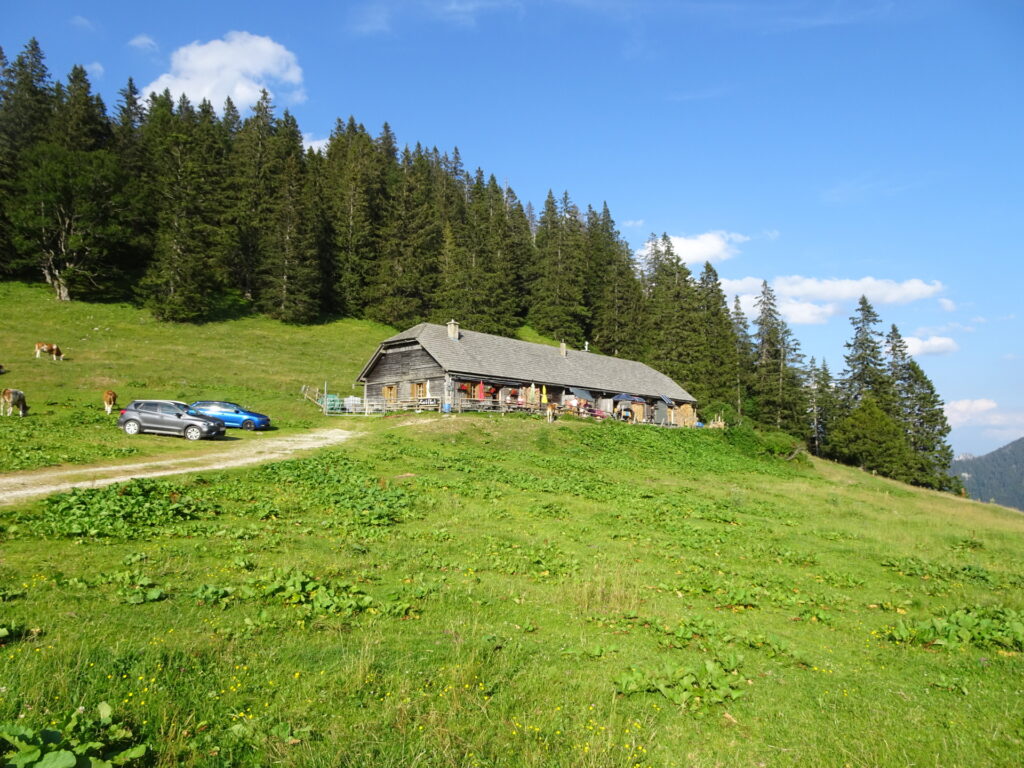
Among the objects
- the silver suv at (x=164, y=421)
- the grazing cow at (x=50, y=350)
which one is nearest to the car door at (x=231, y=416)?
the silver suv at (x=164, y=421)

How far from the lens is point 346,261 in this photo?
3000 inches

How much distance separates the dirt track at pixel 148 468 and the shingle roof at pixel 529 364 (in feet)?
50.6

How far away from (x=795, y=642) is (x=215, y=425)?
89.5 ft

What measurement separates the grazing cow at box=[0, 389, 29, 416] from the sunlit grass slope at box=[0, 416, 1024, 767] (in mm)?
17926

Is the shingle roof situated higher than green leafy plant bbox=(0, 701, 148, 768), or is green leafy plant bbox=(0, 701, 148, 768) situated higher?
the shingle roof

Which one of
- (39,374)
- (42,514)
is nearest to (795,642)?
(42,514)

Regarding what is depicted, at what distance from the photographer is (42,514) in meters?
11.9

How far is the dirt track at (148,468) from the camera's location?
14.5 metres

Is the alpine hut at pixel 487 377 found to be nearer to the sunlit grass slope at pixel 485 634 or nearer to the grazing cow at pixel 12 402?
the grazing cow at pixel 12 402

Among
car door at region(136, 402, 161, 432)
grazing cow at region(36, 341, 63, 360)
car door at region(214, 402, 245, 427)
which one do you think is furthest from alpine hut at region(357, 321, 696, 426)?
grazing cow at region(36, 341, 63, 360)

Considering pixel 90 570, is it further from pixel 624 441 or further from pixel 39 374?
pixel 39 374

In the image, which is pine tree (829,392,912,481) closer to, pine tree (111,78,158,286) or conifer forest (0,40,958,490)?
conifer forest (0,40,958,490)

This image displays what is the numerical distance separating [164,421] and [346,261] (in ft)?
171

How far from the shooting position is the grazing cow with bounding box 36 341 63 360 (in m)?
41.3
